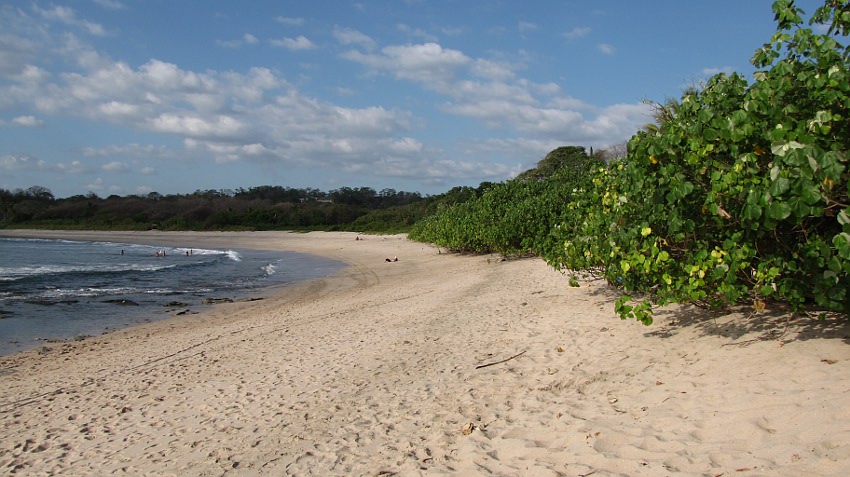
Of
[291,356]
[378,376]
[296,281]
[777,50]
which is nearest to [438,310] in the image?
[291,356]

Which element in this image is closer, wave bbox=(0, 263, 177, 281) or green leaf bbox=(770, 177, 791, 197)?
green leaf bbox=(770, 177, 791, 197)

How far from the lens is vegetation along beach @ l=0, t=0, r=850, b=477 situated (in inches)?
144

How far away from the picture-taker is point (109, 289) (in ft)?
53.0

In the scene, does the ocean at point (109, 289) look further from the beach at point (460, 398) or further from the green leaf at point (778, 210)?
the green leaf at point (778, 210)

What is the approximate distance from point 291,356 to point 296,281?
11490mm

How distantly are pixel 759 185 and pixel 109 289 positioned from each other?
16422 mm

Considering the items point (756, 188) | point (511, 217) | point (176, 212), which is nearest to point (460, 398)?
point (756, 188)

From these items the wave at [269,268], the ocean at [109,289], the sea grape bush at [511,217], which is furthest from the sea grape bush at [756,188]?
the wave at [269,268]

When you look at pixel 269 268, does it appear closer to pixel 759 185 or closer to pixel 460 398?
pixel 460 398

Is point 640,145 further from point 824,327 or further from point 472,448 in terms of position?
point 472,448

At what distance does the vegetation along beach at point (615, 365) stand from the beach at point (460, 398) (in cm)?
2

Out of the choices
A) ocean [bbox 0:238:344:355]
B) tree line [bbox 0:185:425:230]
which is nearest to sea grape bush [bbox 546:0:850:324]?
ocean [bbox 0:238:344:355]

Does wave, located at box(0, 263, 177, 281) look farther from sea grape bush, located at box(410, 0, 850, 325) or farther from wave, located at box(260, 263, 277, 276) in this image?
sea grape bush, located at box(410, 0, 850, 325)

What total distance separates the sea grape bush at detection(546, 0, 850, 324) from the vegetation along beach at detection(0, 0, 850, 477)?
2 cm
